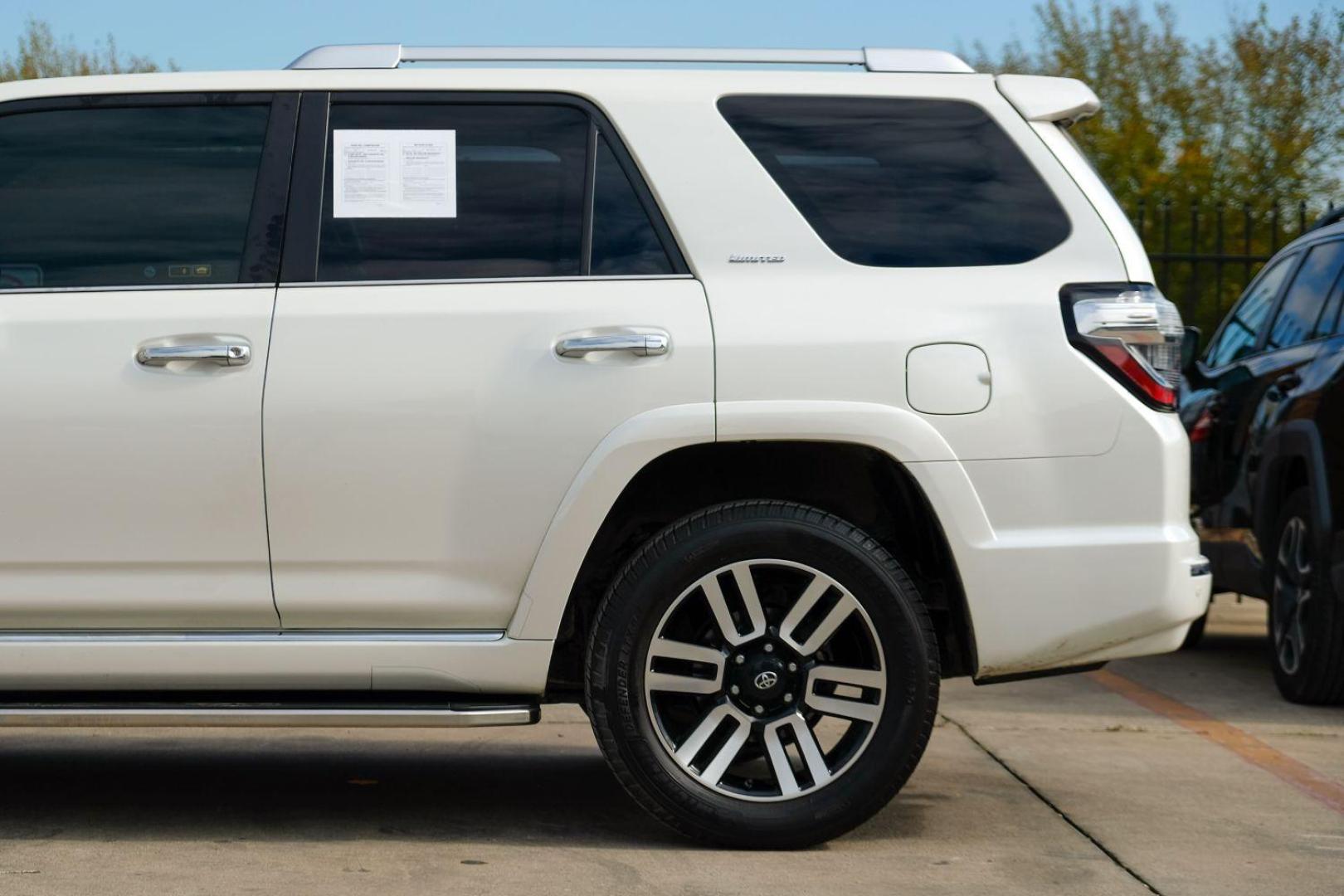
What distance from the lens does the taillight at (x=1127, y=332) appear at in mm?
4188

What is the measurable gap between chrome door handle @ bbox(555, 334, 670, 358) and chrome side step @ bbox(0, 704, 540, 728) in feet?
2.80

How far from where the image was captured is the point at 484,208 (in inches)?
169

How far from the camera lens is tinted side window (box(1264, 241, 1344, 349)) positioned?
22.4 ft

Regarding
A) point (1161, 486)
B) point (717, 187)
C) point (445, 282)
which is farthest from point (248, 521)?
point (1161, 486)

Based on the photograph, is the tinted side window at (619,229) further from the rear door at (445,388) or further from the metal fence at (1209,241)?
the metal fence at (1209,241)

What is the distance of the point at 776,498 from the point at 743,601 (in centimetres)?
33

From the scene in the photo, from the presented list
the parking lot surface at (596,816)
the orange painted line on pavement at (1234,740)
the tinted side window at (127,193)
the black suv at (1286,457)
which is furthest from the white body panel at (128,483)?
the black suv at (1286,457)

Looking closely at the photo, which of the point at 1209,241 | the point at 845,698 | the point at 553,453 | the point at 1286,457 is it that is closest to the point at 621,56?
the point at 553,453

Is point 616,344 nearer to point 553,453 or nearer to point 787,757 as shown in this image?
point 553,453

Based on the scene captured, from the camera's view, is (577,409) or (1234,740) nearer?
(577,409)

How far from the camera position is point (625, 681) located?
4164mm

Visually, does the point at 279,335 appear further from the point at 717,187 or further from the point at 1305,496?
the point at 1305,496

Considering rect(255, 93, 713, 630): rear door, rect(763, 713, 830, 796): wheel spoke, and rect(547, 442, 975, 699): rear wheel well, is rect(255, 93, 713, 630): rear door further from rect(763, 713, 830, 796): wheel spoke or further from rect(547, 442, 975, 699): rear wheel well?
rect(763, 713, 830, 796): wheel spoke

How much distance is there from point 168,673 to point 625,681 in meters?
1.08
